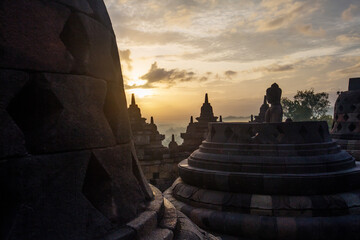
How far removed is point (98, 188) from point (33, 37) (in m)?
1.15

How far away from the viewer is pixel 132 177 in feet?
8.07

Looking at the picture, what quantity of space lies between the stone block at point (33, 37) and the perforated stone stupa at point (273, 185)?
13.3ft

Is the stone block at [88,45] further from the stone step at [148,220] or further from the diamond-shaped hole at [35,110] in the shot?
the stone step at [148,220]

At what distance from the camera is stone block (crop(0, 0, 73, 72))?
1.66 metres

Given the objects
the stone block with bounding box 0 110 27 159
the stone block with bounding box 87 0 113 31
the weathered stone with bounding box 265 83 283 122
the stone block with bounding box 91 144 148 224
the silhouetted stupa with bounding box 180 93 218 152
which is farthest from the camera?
the silhouetted stupa with bounding box 180 93 218 152

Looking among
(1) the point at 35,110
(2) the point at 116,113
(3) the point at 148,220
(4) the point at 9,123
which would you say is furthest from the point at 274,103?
(4) the point at 9,123

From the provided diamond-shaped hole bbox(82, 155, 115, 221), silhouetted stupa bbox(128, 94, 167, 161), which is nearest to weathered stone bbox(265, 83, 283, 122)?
silhouetted stupa bbox(128, 94, 167, 161)

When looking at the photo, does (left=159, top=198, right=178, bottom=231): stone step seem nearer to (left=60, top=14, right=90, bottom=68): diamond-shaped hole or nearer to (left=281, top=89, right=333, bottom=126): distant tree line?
(left=60, top=14, right=90, bottom=68): diamond-shaped hole

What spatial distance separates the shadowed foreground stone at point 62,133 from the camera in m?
1.66

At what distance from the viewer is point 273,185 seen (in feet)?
16.4

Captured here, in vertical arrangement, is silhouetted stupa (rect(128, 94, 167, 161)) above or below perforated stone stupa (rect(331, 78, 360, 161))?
below

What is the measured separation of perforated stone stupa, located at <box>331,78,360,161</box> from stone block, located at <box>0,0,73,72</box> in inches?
426

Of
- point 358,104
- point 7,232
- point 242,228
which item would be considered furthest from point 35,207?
point 358,104

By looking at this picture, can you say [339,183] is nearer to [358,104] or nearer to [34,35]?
[34,35]
